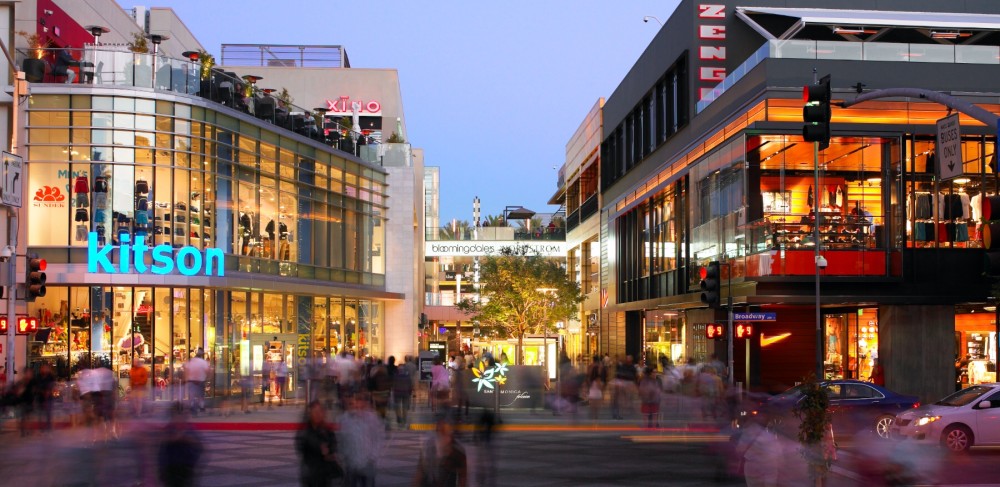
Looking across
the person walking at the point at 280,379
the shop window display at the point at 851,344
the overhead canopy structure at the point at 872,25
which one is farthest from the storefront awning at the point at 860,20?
the person walking at the point at 280,379

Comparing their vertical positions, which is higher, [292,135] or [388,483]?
A: [292,135]

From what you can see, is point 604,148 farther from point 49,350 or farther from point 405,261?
point 49,350

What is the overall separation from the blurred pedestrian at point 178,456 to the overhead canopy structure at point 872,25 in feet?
99.9

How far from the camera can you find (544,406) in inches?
1339

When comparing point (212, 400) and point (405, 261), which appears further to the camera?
point (405, 261)

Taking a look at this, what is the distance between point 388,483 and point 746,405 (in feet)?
19.8

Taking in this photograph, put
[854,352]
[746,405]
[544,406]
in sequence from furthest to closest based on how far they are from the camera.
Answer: [854,352], [544,406], [746,405]

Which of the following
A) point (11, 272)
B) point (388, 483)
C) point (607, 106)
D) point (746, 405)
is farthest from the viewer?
point (607, 106)

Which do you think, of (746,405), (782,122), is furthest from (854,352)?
(746,405)

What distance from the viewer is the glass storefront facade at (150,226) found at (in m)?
34.4

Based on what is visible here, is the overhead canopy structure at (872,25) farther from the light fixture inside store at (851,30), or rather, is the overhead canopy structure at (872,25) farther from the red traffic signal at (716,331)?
the red traffic signal at (716,331)

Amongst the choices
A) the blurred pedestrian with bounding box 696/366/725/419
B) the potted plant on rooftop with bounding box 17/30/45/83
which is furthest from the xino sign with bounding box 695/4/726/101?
the potted plant on rooftop with bounding box 17/30/45/83

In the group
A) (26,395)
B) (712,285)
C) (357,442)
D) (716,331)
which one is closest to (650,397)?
(716,331)

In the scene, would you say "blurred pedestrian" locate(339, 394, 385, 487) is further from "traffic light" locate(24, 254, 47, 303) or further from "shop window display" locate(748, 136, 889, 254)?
A: "shop window display" locate(748, 136, 889, 254)
